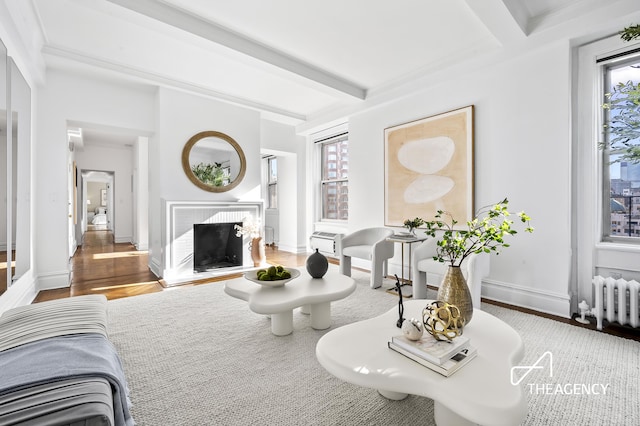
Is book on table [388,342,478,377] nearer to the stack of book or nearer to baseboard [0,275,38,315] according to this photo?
the stack of book

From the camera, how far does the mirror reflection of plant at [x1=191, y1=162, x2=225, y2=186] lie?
182 inches

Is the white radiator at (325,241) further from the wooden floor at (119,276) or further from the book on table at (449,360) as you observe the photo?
the book on table at (449,360)

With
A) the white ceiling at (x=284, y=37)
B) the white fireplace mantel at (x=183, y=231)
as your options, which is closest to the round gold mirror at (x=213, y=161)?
the white fireplace mantel at (x=183, y=231)

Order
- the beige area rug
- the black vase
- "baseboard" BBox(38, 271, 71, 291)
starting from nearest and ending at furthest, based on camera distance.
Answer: the beige area rug < the black vase < "baseboard" BBox(38, 271, 71, 291)

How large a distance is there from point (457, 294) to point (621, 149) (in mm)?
2482

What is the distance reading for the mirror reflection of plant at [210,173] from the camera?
4.62 meters

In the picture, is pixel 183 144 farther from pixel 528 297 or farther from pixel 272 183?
pixel 528 297

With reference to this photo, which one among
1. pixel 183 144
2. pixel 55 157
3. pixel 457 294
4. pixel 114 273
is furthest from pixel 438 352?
pixel 114 273

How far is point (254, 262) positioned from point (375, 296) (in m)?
2.28

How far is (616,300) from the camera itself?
8.37ft

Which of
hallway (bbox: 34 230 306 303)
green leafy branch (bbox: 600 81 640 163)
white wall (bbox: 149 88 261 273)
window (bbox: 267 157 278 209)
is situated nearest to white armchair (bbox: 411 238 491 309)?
green leafy branch (bbox: 600 81 640 163)

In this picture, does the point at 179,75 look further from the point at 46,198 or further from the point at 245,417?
the point at 245,417

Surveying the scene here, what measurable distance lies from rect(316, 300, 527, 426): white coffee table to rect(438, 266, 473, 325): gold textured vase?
122 millimetres

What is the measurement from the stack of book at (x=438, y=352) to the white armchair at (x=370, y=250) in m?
2.39
